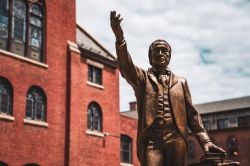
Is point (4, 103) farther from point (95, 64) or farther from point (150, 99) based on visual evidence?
point (150, 99)

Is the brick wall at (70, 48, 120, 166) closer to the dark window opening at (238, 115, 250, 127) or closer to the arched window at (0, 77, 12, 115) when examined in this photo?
the arched window at (0, 77, 12, 115)

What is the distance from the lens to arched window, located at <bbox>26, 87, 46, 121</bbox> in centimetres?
2541

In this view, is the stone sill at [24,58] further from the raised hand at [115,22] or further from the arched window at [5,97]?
the raised hand at [115,22]

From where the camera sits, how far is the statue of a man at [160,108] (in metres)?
4.98

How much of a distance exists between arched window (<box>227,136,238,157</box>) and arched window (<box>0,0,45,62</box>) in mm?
32004

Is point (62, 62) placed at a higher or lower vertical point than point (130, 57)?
higher

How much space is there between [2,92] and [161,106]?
794 inches

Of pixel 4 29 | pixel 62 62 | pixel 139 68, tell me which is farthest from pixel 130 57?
pixel 62 62

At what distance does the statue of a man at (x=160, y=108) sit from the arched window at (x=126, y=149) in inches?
1110

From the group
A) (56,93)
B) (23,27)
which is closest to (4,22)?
(23,27)

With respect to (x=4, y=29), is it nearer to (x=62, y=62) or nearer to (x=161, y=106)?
(x=62, y=62)

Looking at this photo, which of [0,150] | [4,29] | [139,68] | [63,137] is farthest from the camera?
[63,137]

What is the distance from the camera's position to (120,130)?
32875 millimetres

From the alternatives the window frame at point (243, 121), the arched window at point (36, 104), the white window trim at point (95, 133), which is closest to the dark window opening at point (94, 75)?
the white window trim at point (95, 133)
